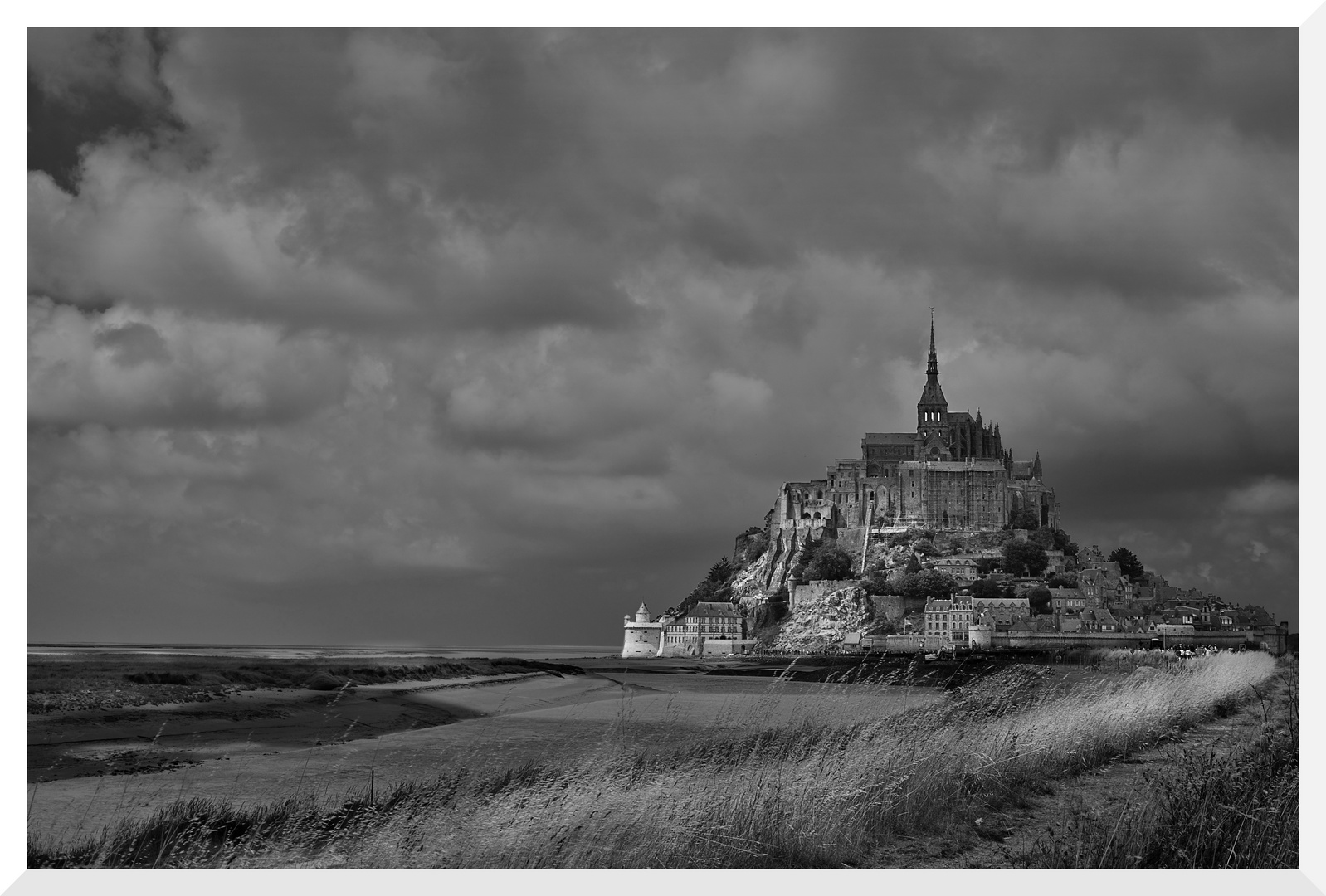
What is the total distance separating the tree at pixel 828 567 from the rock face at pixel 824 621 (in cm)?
241

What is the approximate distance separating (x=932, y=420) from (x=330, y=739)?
2878 inches

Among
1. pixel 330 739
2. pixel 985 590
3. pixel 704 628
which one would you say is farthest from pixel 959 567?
pixel 330 739

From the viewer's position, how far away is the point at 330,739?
921 cm

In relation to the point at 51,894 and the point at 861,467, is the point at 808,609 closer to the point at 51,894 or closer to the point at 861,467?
the point at 861,467

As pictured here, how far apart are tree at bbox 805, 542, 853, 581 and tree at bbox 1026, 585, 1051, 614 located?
1282 cm

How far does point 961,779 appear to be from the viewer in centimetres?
573

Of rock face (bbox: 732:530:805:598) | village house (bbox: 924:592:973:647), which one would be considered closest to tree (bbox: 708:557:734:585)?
rock face (bbox: 732:530:805:598)

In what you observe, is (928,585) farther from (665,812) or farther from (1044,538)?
(665,812)

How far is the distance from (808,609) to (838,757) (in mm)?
60139

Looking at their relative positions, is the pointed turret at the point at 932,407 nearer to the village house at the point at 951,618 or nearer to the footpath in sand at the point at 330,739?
the village house at the point at 951,618

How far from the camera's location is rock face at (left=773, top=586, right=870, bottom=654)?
201ft

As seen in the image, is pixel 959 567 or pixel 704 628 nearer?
pixel 959 567

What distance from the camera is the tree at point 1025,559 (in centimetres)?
6297
